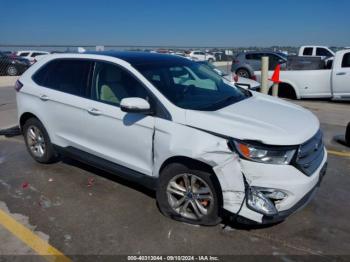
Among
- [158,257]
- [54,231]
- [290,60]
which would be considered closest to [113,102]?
[54,231]

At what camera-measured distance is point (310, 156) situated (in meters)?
3.40

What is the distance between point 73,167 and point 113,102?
5.56 feet

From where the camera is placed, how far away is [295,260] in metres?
3.10

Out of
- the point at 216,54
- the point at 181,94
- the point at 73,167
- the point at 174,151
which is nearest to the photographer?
the point at 174,151

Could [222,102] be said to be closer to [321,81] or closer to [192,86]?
[192,86]

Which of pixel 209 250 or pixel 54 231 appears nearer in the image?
pixel 209 250

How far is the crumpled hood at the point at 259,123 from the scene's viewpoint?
10.5ft

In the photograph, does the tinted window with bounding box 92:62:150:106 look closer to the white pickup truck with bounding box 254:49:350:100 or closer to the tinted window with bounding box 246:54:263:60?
the white pickup truck with bounding box 254:49:350:100

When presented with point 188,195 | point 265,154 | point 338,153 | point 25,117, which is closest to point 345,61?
point 338,153

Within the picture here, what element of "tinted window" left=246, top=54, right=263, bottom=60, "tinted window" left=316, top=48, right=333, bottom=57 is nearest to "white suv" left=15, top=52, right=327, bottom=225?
"tinted window" left=246, top=54, right=263, bottom=60

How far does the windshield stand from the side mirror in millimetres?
262

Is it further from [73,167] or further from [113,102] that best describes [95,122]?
[73,167]

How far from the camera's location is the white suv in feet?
10.4

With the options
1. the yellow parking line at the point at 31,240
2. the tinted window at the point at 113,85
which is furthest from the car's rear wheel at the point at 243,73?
the yellow parking line at the point at 31,240
